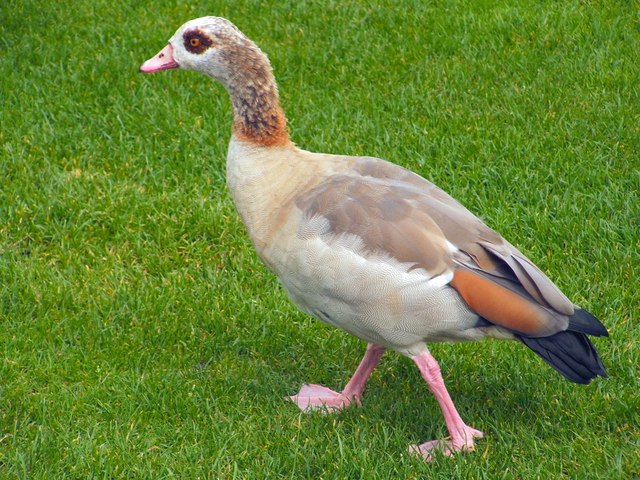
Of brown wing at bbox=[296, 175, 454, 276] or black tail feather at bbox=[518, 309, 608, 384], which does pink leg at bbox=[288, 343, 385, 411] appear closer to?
brown wing at bbox=[296, 175, 454, 276]

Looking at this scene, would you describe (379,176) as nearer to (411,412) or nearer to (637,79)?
(411,412)

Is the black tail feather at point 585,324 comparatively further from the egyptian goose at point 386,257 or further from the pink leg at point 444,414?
the pink leg at point 444,414

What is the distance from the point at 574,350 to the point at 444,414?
64cm

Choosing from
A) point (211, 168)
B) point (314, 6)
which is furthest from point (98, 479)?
point (314, 6)

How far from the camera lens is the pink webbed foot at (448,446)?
436cm

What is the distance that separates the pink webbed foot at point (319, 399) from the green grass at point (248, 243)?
9 cm

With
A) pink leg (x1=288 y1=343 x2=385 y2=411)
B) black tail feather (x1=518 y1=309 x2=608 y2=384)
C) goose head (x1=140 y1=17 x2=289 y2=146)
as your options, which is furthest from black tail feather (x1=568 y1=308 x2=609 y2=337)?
goose head (x1=140 y1=17 x2=289 y2=146)

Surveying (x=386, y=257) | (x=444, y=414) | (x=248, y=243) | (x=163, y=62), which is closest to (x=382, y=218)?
(x=386, y=257)

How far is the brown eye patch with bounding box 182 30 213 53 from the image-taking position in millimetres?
4711

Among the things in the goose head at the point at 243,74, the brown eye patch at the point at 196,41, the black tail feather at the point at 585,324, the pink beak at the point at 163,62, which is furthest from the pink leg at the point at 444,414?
the pink beak at the point at 163,62

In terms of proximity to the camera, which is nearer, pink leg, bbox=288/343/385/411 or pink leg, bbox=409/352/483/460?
pink leg, bbox=409/352/483/460

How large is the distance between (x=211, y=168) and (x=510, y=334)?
2.89 meters

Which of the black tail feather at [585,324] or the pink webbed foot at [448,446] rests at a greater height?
the black tail feather at [585,324]

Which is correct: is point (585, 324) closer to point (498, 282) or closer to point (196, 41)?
point (498, 282)
